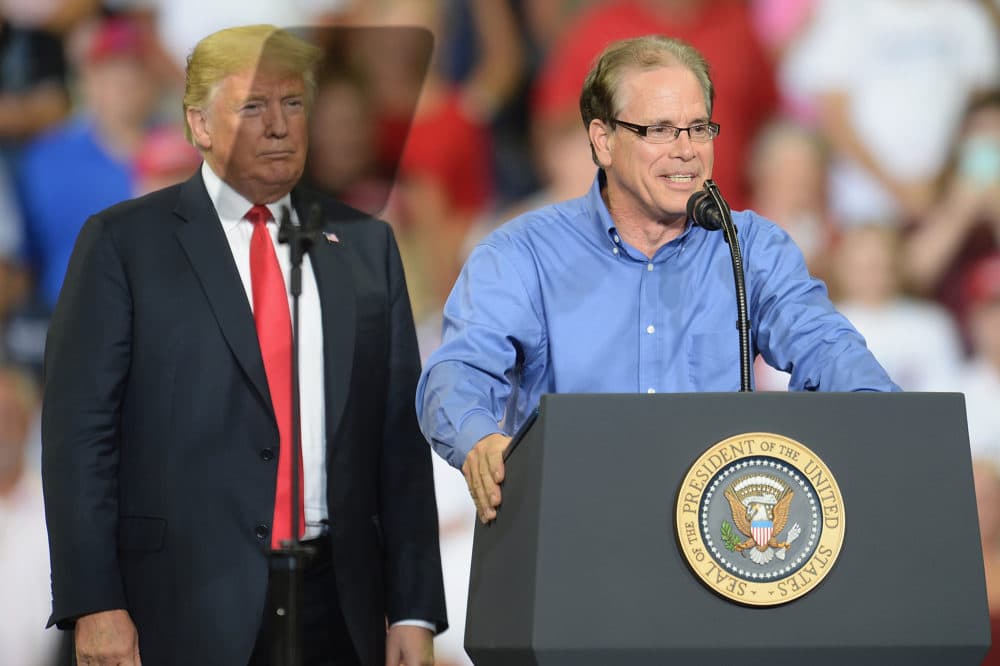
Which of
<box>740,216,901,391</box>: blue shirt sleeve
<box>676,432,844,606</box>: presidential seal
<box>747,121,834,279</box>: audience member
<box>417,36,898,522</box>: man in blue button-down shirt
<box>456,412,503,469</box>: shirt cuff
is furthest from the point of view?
<box>747,121,834,279</box>: audience member

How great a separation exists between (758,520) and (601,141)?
38.3 inches

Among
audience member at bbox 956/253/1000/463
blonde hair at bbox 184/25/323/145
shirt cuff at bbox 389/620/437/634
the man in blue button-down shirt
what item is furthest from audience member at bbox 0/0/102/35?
audience member at bbox 956/253/1000/463

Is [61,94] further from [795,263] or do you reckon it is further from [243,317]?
[795,263]

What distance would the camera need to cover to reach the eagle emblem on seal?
1.63m

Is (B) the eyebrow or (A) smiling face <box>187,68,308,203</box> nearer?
(B) the eyebrow

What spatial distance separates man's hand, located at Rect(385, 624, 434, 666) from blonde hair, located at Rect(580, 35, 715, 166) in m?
0.94

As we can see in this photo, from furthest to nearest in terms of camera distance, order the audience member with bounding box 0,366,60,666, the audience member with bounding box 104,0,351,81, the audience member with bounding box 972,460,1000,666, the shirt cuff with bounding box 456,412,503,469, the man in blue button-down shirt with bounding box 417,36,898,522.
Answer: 1. the audience member with bounding box 972,460,1000,666
2. the audience member with bounding box 104,0,351,81
3. the audience member with bounding box 0,366,60,666
4. the man in blue button-down shirt with bounding box 417,36,898,522
5. the shirt cuff with bounding box 456,412,503,469

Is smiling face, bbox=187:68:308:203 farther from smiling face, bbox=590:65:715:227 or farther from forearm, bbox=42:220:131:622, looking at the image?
smiling face, bbox=590:65:715:227

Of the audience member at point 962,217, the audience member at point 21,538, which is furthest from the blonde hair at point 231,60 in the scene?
the audience member at point 962,217

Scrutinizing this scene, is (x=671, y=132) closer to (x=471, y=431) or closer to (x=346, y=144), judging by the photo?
(x=471, y=431)

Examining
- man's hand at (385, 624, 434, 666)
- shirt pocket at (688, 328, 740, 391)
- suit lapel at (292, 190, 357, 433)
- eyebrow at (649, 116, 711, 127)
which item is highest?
eyebrow at (649, 116, 711, 127)

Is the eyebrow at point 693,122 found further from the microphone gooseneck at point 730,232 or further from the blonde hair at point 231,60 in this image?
the blonde hair at point 231,60

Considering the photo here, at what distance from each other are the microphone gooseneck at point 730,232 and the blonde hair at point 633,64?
0.28 metres

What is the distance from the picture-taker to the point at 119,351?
2.49 meters
